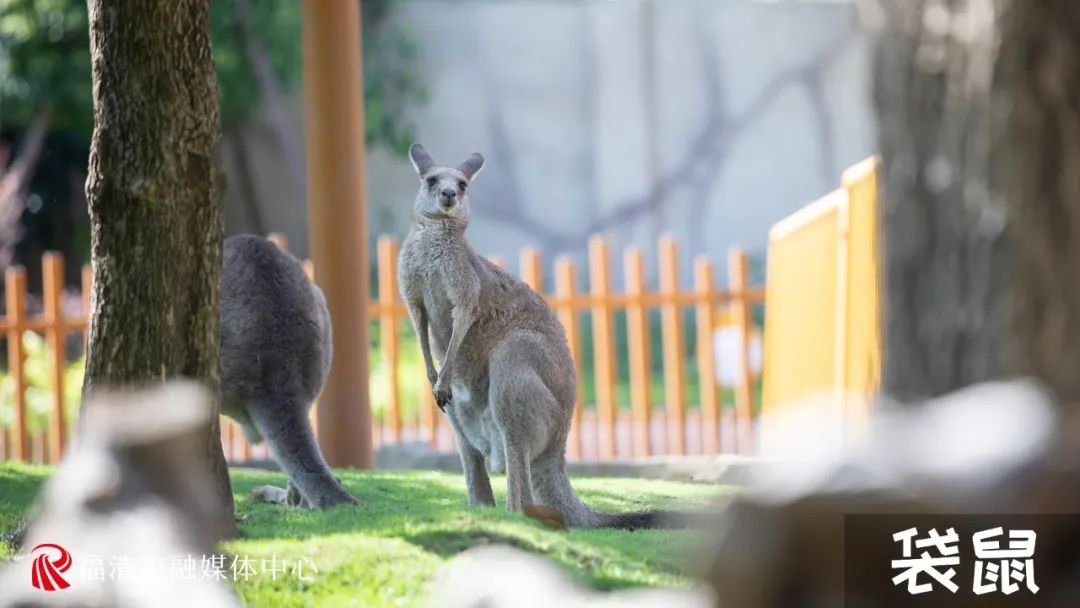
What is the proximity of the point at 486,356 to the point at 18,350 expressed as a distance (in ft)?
21.2

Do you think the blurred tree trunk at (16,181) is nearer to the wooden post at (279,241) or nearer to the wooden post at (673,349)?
the wooden post at (279,241)

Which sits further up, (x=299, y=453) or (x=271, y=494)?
(x=299, y=453)

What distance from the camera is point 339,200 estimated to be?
24.3ft

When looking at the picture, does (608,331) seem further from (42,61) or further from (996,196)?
(42,61)

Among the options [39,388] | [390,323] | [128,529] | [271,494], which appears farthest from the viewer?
[39,388]

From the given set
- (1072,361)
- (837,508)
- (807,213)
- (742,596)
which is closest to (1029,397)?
(1072,361)

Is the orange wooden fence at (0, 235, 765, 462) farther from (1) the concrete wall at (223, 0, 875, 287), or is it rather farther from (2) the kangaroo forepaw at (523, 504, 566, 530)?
(1) the concrete wall at (223, 0, 875, 287)

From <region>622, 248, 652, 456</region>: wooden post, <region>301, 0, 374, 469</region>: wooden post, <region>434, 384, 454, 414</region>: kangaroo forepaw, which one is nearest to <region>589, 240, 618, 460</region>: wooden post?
<region>622, 248, 652, 456</region>: wooden post

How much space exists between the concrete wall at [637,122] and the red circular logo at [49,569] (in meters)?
14.6

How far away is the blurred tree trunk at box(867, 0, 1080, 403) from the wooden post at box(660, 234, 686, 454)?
23.7ft

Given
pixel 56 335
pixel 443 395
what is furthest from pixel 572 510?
pixel 56 335

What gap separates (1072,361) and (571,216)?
625 inches

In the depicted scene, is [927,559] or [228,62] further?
[228,62]

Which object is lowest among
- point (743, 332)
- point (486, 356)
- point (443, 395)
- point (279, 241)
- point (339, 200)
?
point (443, 395)
